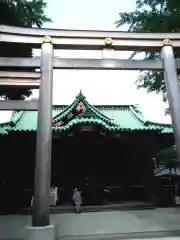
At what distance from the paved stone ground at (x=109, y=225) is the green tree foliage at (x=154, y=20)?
15.8 feet

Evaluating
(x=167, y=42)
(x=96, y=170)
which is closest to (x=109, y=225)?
(x=96, y=170)

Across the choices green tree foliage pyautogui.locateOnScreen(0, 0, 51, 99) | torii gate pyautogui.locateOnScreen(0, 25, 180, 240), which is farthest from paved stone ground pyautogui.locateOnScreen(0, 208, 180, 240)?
green tree foliage pyautogui.locateOnScreen(0, 0, 51, 99)

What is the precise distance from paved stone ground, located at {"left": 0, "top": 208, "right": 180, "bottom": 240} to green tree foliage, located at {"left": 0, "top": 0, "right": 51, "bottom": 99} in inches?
169

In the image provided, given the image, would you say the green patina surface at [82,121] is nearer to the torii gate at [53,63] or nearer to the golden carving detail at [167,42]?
the torii gate at [53,63]

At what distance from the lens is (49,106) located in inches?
278

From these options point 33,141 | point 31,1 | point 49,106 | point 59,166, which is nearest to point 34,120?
point 33,141

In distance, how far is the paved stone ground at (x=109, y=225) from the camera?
772cm

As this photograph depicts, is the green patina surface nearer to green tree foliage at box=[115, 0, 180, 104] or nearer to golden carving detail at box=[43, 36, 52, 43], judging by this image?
green tree foliage at box=[115, 0, 180, 104]

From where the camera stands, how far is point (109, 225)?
30.6 feet

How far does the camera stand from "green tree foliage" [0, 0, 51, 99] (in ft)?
26.1

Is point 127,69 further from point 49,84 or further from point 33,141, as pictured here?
point 33,141

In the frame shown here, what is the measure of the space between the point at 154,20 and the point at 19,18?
15.1 feet

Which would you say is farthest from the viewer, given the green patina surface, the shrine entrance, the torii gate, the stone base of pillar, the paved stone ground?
the shrine entrance

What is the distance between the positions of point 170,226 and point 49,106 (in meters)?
5.35
